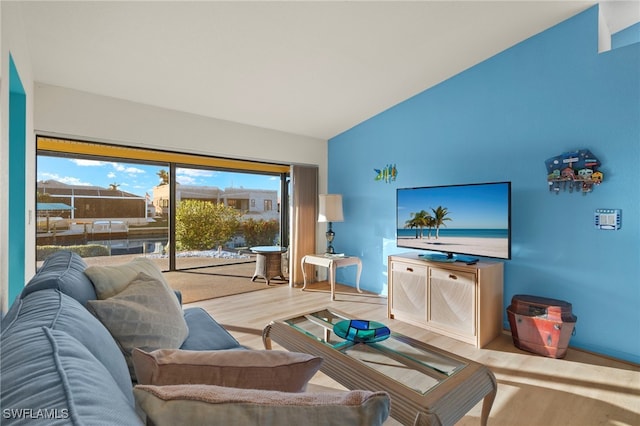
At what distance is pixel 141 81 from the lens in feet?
9.89

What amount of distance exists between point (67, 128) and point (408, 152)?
3.69 metres

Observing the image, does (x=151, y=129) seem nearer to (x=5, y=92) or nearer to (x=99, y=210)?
(x=5, y=92)

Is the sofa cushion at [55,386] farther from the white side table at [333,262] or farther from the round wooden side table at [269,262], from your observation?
the round wooden side table at [269,262]

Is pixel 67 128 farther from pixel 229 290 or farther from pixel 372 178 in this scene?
pixel 372 178

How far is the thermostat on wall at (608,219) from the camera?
2.56 meters

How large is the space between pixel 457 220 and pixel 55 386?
10.6 ft

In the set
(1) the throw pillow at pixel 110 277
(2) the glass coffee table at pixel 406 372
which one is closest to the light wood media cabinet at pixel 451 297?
(2) the glass coffee table at pixel 406 372

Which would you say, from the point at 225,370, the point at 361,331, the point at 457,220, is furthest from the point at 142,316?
the point at 457,220

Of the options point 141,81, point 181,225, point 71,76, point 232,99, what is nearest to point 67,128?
point 71,76

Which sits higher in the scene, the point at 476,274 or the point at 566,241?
the point at 566,241

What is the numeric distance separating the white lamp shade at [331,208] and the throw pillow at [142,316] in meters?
3.10

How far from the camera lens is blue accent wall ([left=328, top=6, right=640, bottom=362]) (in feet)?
8.36

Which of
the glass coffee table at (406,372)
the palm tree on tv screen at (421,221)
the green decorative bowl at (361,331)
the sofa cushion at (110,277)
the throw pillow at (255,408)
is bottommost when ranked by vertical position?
the glass coffee table at (406,372)

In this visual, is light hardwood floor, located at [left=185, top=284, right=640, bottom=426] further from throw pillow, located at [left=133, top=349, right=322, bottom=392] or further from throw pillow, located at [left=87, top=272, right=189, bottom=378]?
throw pillow, located at [left=133, top=349, right=322, bottom=392]
